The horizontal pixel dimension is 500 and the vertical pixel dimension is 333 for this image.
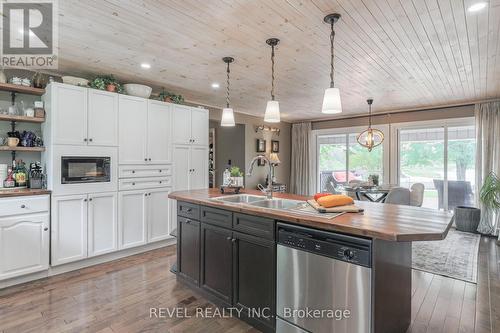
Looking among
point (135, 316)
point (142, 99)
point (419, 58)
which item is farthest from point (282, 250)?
point (142, 99)

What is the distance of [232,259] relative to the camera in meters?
2.25

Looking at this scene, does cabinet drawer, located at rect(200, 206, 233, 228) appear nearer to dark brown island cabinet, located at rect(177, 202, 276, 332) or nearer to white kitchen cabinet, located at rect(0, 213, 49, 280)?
dark brown island cabinet, located at rect(177, 202, 276, 332)

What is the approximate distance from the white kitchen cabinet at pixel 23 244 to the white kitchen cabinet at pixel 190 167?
1730 mm

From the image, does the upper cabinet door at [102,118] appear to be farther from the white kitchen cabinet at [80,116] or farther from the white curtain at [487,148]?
the white curtain at [487,148]

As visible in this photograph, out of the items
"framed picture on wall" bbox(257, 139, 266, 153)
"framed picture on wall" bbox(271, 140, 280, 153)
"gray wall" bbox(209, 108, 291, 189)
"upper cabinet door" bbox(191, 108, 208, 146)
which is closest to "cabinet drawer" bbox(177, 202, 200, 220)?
"upper cabinet door" bbox(191, 108, 208, 146)

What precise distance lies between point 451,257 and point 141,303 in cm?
388

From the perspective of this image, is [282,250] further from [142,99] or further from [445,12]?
[142,99]

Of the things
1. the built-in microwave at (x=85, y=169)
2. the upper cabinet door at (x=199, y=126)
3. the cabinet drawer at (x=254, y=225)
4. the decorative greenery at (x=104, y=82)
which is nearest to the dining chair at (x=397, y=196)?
the cabinet drawer at (x=254, y=225)

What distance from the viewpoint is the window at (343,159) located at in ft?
20.8

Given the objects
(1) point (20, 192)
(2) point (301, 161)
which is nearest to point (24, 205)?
(1) point (20, 192)

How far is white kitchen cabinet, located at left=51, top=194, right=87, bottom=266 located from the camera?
3.02m

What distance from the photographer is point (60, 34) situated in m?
2.44

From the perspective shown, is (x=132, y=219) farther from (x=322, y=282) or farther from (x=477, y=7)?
(x=477, y=7)

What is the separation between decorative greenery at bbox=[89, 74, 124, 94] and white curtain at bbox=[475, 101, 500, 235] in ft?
19.9
